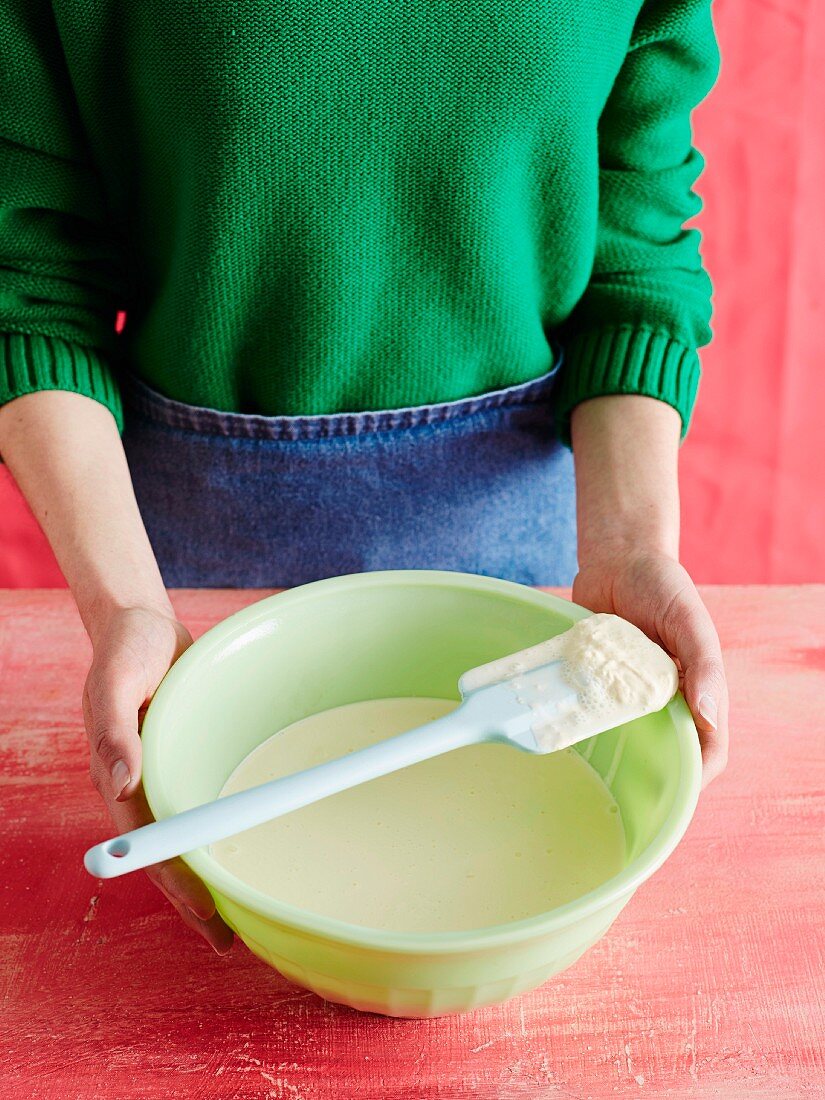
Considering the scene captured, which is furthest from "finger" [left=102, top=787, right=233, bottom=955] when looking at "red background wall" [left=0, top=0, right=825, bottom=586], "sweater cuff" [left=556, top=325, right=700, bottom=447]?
"red background wall" [left=0, top=0, right=825, bottom=586]

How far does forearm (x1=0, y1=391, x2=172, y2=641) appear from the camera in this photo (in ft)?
2.12

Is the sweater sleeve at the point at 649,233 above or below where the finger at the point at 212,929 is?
above

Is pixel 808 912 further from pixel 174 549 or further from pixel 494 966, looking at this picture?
pixel 174 549

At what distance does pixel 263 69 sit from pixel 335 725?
0.43 m

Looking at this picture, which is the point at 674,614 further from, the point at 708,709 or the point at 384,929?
the point at 384,929

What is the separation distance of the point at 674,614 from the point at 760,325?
1425 mm

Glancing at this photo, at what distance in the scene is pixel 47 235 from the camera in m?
0.76

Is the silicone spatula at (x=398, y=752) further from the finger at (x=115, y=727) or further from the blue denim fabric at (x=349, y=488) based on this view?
the blue denim fabric at (x=349, y=488)

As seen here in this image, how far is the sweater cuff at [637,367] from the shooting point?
80 centimetres

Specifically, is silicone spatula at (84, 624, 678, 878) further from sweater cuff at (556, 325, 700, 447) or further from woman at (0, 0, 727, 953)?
sweater cuff at (556, 325, 700, 447)

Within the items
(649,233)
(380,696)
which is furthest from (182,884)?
(649,233)

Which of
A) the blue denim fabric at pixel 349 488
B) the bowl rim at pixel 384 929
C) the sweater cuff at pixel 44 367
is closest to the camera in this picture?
the bowl rim at pixel 384 929

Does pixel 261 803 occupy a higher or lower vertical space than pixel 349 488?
higher

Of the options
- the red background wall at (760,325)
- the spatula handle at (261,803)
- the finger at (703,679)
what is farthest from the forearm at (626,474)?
the red background wall at (760,325)
